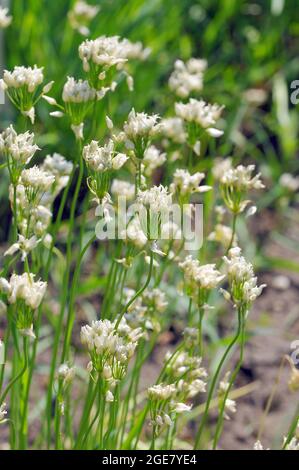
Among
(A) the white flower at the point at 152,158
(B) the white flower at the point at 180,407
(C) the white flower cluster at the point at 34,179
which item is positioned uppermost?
(A) the white flower at the point at 152,158

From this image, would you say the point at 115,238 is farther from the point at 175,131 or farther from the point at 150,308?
the point at 175,131

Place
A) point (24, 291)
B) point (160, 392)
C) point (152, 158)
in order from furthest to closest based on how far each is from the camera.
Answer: point (152, 158), point (160, 392), point (24, 291)

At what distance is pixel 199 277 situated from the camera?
121 cm

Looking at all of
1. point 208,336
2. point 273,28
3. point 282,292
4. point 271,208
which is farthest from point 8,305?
point 273,28

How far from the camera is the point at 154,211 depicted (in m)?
1.03

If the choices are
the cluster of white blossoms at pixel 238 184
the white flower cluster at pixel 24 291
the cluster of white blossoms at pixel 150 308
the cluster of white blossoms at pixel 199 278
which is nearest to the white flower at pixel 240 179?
the cluster of white blossoms at pixel 238 184

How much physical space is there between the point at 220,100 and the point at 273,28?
46cm

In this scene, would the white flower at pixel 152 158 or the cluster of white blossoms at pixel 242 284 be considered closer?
the cluster of white blossoms at pixel 242 284

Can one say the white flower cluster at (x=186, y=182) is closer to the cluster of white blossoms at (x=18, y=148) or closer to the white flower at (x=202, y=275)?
the white flower at (x=202, y=275)

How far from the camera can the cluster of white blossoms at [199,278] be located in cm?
120

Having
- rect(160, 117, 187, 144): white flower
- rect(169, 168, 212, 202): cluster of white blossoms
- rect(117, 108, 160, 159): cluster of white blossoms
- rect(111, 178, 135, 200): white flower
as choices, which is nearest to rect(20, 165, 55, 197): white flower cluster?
rect(117, 108, 160, 159): cluster of white blossoms

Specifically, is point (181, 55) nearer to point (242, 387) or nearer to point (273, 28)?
point (273, 28)

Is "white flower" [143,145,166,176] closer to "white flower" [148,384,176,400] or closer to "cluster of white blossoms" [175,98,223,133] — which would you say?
"cluster of white blossoms" [175,98,223,133]

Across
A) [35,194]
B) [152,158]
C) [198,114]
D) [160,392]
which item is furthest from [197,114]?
[160,392]
